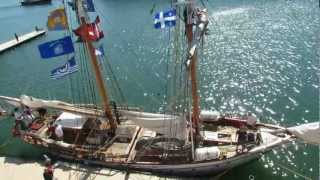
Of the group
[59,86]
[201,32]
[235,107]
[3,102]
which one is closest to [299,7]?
[235,107]

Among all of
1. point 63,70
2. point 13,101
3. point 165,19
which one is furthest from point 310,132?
point 13,101

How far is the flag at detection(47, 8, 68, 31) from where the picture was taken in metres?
29.1

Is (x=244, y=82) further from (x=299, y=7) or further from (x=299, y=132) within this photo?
(x=299, y=7)

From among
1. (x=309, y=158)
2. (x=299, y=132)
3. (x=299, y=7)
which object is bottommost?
(x=309, y=158)

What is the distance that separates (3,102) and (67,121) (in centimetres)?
805

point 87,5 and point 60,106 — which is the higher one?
point 87,5

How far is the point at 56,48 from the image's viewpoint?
28891 mm

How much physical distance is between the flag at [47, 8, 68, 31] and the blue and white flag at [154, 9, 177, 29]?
23.4 feet

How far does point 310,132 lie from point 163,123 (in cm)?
1058

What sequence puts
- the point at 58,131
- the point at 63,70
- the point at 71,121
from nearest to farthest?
the point at 63,70 → the point at 58,131 → the point at 71,121

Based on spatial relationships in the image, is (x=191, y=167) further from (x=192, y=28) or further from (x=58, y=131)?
(x=58, y=131)

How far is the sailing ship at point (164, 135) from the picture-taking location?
27859 millimetres

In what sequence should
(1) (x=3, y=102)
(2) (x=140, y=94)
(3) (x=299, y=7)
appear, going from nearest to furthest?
(1) (x=3, y=102), (2) (x=140, y=94), (3) (x=299, y=7)

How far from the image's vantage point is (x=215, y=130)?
31.2 metres
